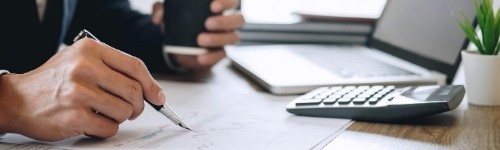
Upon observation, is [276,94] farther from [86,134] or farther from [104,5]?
[104,5]

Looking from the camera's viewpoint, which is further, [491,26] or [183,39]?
[183,39]

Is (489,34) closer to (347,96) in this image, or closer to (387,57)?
(347,96)

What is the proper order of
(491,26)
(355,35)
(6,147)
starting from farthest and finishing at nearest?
(355,35) < (491,26) < (6,147)

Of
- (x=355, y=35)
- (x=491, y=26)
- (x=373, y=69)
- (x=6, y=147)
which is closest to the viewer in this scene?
(x=6, y=147)

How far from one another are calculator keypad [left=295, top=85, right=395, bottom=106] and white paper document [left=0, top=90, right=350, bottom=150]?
3cm

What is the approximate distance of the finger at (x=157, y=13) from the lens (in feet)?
4.19

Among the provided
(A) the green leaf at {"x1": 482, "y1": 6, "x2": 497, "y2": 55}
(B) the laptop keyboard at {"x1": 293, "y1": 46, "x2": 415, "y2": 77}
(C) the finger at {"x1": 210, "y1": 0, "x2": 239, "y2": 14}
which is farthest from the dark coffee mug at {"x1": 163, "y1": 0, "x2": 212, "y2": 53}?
(A) the green leaf at {"x1": 482, "y1": 6, "x2": 497, "y2": 55}

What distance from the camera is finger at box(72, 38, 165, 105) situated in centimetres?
72

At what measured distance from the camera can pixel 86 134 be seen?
0.70 metres

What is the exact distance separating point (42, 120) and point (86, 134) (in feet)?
0.16

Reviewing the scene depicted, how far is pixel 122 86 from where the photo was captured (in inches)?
27.9

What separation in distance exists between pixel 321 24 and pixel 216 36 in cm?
38

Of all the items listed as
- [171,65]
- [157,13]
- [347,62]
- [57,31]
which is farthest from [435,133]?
[57,31]

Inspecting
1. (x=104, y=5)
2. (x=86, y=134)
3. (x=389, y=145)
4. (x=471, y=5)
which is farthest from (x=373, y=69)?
(x=104, y=5)
